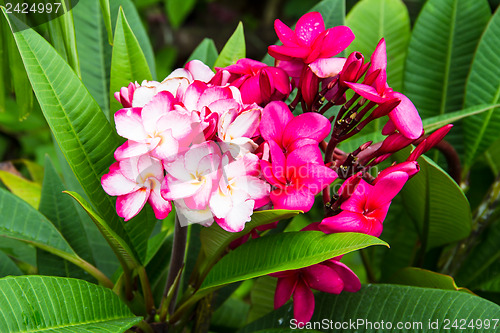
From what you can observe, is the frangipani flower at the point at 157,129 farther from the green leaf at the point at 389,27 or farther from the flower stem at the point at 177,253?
the green leaf at the point at 389,27

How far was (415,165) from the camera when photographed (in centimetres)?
50

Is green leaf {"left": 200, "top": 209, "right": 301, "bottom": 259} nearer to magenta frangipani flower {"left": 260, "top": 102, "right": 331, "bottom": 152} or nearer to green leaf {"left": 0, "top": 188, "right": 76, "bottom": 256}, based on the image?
magenta frangipani flower {"left": 260, "top": 102, "right": 331, "bottom": 152}

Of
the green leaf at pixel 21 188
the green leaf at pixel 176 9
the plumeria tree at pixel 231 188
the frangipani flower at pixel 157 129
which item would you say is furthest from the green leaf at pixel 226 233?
the green leaf at pixel 176 9

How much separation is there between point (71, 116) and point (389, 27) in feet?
2.05

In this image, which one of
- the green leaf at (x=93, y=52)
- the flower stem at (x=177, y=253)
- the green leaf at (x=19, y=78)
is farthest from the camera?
the green leaf at (x=93, y=52)

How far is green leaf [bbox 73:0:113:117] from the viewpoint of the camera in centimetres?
82

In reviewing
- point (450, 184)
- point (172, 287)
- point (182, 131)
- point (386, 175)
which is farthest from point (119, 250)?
point (450, 184)

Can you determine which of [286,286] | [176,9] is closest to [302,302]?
[286,286]

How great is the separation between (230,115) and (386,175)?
0.17m

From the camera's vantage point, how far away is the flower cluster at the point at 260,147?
475mm

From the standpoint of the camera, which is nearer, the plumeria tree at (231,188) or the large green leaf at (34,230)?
the plumeria tree at (231,188)

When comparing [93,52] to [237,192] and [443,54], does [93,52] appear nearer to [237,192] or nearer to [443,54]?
[237,192]

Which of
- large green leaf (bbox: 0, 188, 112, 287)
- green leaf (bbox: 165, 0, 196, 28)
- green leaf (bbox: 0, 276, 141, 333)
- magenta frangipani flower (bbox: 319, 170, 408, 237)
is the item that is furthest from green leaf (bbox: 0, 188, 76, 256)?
green leaf (bbox: 165, 0, 196, 28)

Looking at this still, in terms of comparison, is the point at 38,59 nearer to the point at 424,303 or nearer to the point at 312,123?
the point at 312,123
